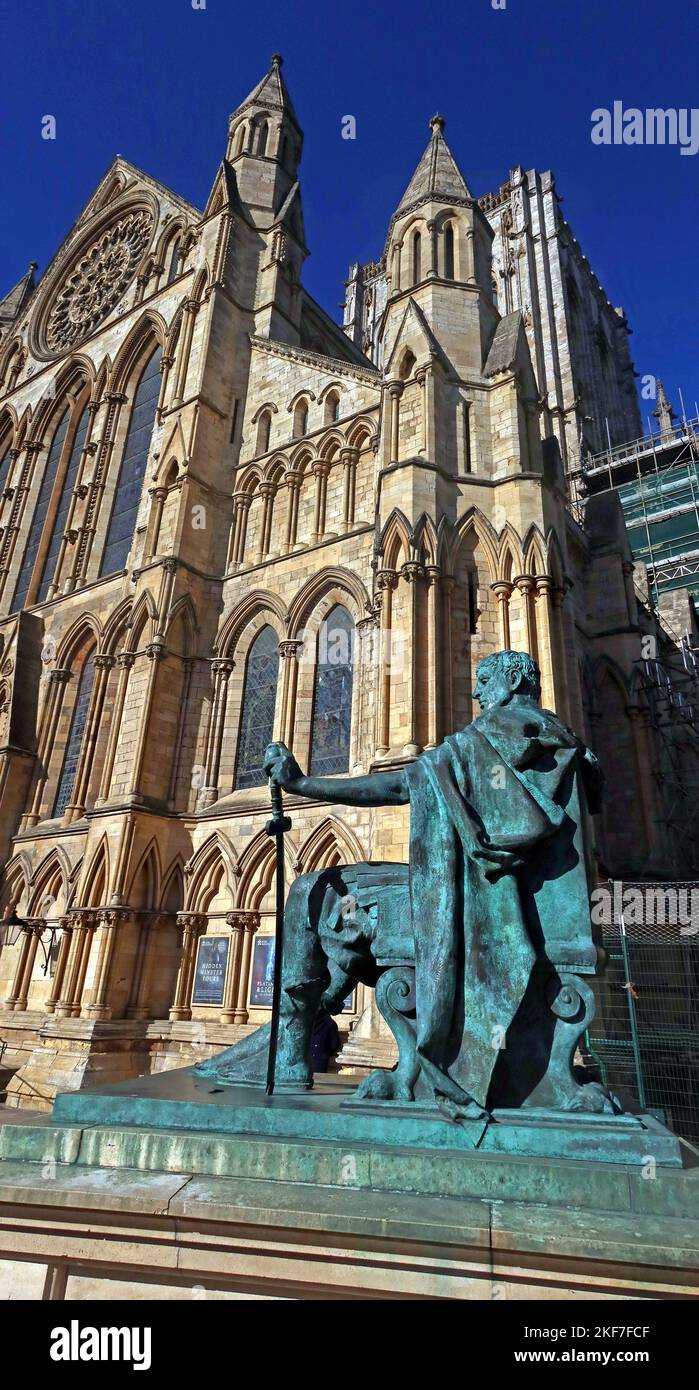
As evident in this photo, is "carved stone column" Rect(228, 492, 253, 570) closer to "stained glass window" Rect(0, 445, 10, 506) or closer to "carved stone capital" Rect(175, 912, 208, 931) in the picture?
"carved stone capital" Rect(175, 912, 208, 931)

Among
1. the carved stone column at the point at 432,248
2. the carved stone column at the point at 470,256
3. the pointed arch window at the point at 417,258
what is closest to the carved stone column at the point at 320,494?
the pointed arch window at the point at 417,258

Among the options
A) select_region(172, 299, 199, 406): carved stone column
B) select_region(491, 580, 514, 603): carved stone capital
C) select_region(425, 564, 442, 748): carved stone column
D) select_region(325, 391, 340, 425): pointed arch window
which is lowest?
select_region(425, 564, 442, 748): carved stone column

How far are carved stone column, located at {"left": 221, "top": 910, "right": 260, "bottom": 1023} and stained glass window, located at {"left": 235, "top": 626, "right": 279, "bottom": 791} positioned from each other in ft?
8.17

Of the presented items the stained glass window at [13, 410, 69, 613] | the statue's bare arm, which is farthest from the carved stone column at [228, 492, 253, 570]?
the statue's bare arm

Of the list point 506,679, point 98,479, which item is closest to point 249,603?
point 98,479

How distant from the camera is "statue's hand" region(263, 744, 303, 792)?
11.4 ft

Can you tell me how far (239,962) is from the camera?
1240cm

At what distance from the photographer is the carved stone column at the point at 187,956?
12680mm

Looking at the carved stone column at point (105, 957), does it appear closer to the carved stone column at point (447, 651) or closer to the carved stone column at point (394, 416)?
the carved stone column at point (447, 651)

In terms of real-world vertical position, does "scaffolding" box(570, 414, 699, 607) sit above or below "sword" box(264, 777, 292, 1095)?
above

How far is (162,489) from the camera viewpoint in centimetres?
1650

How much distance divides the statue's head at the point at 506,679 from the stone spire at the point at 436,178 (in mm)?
14636
